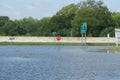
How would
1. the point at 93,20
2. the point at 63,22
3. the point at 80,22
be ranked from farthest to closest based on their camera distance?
the point at 63,22
the point at 80,22
the point at 93,20

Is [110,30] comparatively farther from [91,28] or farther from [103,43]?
[103,43]

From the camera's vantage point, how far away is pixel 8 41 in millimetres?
109188

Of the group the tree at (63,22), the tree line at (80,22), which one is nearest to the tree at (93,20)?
the tree line at (80,22)

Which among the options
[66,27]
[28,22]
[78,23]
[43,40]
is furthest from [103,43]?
[28,22]

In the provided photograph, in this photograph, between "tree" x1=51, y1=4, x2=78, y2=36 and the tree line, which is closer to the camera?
the tree line

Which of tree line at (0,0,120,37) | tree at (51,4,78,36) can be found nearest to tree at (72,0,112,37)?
tree line at (0,0,120,37)

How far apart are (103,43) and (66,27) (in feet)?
162

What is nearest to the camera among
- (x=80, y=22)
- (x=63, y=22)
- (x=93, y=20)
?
(x=93, y=20)

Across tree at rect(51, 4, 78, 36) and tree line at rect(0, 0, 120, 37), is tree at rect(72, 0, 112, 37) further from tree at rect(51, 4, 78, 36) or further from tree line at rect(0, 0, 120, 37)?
tree at rect(51, 4, 78, 36)

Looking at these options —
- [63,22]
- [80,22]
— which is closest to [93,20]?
[80,22]

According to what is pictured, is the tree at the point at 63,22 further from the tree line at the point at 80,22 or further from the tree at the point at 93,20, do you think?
the tree at the point at 93,20

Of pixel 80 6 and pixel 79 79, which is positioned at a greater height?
pixel 80 6

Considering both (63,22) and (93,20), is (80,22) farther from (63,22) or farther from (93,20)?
(63,22)

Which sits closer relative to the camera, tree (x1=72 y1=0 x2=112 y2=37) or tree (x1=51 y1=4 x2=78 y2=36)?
tree (x1=72 y1=0 x2=112 y2=37)
